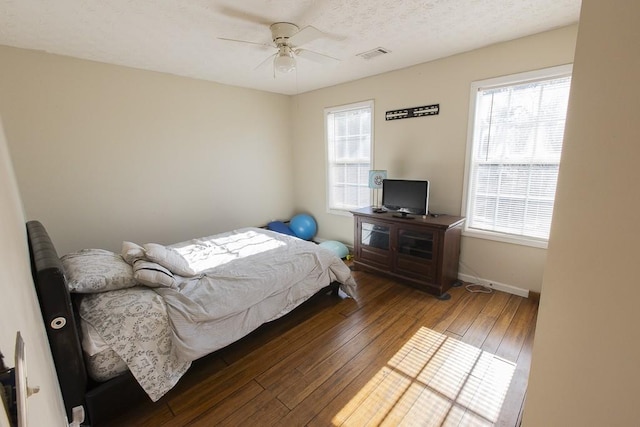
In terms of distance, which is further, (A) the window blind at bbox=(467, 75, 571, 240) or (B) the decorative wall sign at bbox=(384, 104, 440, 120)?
(B) the decorative wall sign at bbox=(384, 104, 440, 120)

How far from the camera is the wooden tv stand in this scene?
296 centimetres

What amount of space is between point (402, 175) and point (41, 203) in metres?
3.95

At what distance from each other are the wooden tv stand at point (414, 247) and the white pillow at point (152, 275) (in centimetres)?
231

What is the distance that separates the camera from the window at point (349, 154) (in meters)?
3.99

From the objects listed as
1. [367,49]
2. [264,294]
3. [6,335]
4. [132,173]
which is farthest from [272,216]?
[6,335]

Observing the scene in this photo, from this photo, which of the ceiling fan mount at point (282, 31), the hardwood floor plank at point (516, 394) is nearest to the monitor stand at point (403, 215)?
the hardwood floor plank at point (516, 394)

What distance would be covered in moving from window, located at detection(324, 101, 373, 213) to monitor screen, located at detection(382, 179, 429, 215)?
2.03 ft

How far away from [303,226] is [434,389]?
10.3 ft

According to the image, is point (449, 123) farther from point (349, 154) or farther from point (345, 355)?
point (345, 355)

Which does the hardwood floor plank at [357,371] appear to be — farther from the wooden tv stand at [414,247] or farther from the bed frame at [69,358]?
the bed frame at [69,358]

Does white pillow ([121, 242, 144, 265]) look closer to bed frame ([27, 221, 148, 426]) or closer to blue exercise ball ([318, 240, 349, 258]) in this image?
bed frame ([27, 221, 148, 426])

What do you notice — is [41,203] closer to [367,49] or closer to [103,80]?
[103,80]

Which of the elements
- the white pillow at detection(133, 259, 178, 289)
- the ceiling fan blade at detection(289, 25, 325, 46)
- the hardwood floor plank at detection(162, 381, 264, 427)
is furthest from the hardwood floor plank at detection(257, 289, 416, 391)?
the ceiling fan blade at detection(289, 25, 325, 46)

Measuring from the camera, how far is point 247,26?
2.26 m
